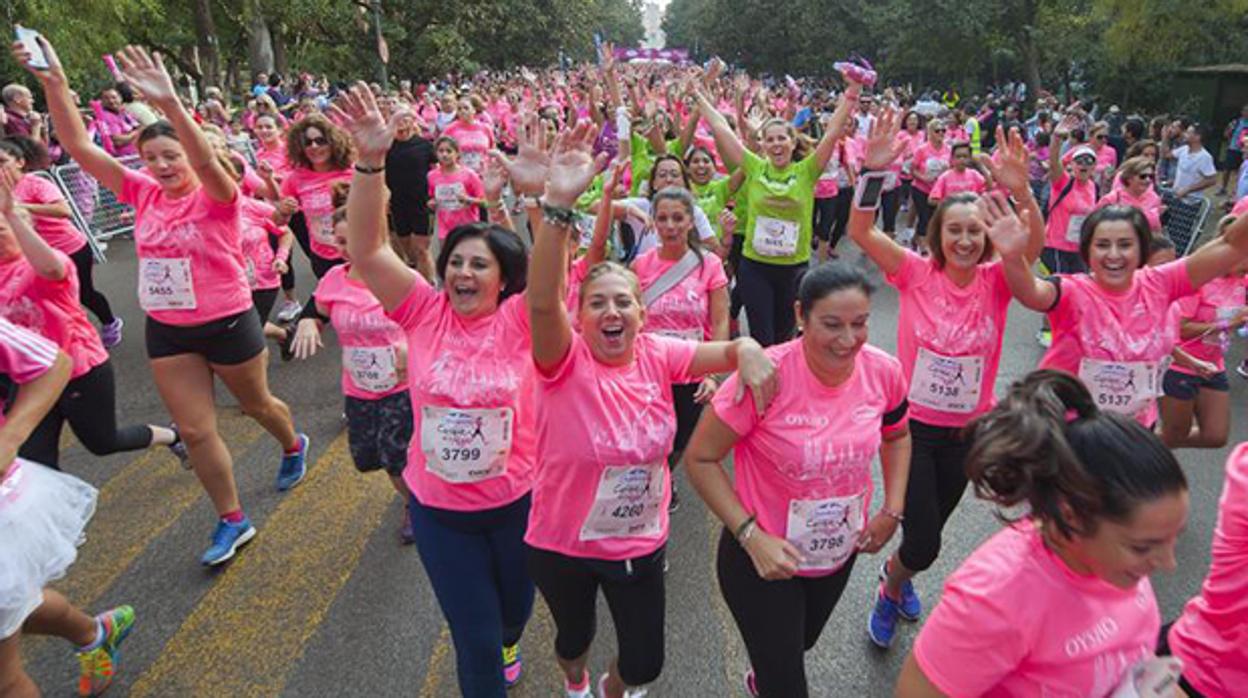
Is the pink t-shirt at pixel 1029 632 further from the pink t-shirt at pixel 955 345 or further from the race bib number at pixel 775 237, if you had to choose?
the race bib number at pixel 775 237

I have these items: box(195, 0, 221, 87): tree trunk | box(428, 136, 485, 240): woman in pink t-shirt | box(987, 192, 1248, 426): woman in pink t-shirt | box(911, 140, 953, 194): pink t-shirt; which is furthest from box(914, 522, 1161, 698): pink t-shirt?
box(195, 0, 221, 87): tree trunk

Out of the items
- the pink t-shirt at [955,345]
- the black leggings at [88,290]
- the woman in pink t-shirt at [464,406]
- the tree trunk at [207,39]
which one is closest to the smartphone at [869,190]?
the pink t-shirt at [955,345]

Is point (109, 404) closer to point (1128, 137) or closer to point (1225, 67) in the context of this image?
point (1128, 137)

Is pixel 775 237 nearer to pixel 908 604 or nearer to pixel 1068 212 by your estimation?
pixel 908 604

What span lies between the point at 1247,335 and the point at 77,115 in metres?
10.1

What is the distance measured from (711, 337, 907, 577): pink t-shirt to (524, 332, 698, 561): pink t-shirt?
0.27 meters

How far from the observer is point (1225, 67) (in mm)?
21688

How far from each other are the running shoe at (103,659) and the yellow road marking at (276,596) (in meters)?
0.13

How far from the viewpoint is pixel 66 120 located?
3.73 metres

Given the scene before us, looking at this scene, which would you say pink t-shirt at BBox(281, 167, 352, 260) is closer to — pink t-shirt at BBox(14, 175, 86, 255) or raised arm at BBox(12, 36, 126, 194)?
pink t-shirt at BBox(14, 175, 86, 255)

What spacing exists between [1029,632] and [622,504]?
Result: 1.30 metres

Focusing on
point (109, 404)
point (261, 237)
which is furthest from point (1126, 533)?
point (261, 237)

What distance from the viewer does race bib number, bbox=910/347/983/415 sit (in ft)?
11.3

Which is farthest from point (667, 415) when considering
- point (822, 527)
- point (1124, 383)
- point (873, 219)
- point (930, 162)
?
point (930, 162)
